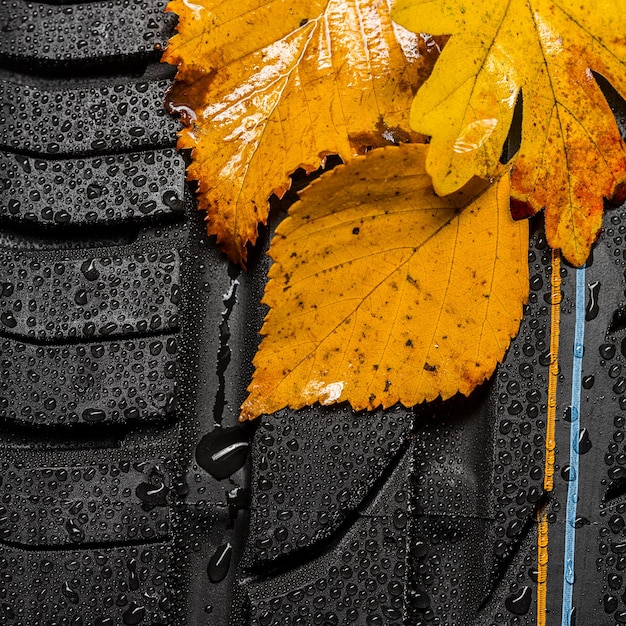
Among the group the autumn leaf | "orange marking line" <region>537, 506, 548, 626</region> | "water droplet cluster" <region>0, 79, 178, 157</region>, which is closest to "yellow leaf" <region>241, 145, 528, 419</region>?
the autumn leaf

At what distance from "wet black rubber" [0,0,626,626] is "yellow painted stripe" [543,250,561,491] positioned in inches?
0.4

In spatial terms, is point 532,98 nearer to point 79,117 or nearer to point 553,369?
point 553,369

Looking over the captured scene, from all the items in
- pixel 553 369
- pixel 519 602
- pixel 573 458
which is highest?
pixel 553 369

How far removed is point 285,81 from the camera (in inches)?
37.3

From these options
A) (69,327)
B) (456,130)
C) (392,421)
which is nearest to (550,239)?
(456,130)

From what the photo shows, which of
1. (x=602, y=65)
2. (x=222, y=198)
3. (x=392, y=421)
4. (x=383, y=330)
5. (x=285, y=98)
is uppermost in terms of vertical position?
(x=602, y=65)

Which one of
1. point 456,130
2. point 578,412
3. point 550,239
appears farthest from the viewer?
point 578,412

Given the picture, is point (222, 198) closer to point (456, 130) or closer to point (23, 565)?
point (456, 130)

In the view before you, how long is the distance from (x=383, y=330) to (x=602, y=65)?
436 mm

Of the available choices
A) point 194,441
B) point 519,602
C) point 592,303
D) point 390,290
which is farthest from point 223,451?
point 592,303

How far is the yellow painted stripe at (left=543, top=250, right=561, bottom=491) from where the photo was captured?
3.47ft

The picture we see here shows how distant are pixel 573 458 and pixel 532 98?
Result: 20.9 inches

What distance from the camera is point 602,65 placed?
0.89 meters

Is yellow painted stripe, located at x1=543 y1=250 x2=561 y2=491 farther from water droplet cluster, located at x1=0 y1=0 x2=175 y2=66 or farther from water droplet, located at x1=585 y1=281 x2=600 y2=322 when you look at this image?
water droplet cluster, located at x1=0 y1=0 x2=175 y2=66
